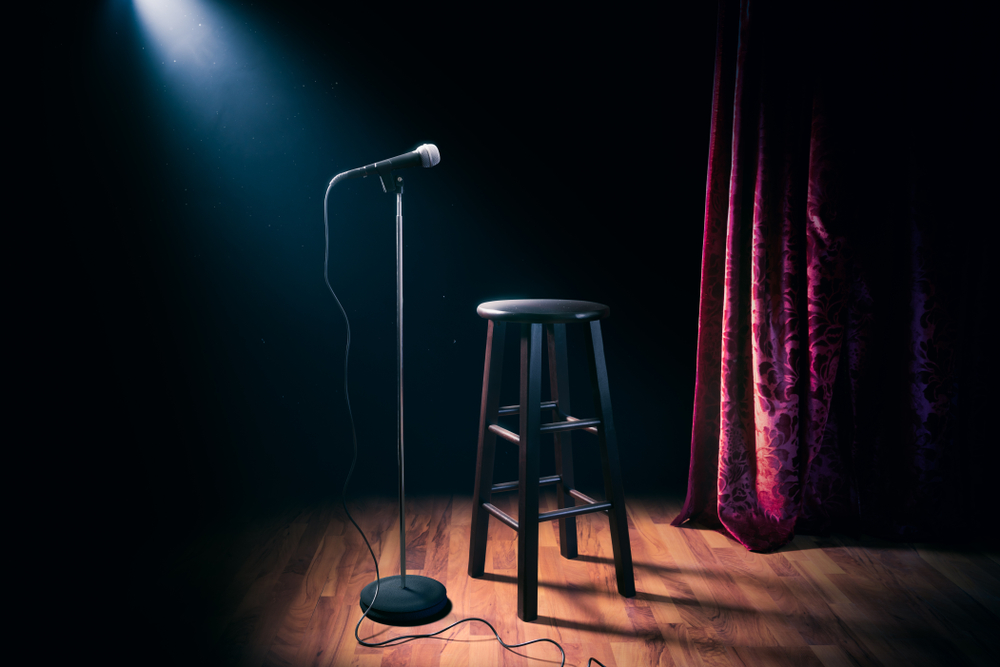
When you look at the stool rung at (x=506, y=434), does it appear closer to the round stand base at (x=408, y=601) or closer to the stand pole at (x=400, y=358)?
the stand pole at (x=400, y=358)

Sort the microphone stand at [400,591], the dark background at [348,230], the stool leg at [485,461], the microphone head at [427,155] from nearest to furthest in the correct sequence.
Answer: the microphone head at [427,155]
the microphone stand at [400,591]
the stool leg at [485,461]
the dark background at [348,230]

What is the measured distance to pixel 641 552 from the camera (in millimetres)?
2064

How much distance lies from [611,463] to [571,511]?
17 cm

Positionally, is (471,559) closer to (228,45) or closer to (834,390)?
(834,390)

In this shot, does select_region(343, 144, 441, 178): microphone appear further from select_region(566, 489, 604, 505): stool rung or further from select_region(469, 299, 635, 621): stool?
select_region(566, 489, 604, 505): stool rung

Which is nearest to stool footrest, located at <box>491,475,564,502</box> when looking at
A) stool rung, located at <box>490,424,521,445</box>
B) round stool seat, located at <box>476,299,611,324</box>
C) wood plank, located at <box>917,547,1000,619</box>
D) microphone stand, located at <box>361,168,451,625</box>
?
stool rung, located at <box>490,424,521,445</box>

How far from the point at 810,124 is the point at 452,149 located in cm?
120

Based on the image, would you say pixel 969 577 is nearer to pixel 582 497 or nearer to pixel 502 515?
pixel 582 497

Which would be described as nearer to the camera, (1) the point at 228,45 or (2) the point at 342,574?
(2) the point at 342,574

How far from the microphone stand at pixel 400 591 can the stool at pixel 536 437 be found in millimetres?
199

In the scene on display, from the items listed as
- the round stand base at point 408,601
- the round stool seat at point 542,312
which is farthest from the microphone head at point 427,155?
the round stand base at point 408,601

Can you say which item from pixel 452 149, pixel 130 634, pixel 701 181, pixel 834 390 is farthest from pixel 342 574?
pixel 701 181

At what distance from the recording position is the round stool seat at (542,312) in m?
1.64

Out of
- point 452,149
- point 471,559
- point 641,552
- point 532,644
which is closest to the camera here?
point 532,644
